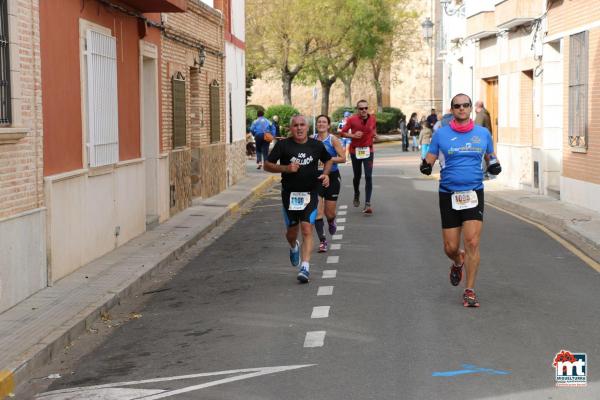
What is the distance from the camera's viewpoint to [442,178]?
10.4 meters

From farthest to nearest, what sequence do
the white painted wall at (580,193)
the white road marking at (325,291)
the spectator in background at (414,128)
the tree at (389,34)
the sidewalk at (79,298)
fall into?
the tree at (389,34)
the spectator in background at (414,128)
the white painted wall at (580,193)
the white road marking at (325,291)
the sidewalk at (79,298)

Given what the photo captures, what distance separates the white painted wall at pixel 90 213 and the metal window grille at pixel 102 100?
0.31 m

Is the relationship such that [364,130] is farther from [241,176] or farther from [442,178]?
[241,176]

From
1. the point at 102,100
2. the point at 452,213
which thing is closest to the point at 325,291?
the point at 452,213

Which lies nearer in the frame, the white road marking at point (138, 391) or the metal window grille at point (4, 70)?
the white road marking at point (138, 391)

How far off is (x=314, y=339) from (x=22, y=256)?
3.54m

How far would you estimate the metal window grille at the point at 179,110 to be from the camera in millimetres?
20477

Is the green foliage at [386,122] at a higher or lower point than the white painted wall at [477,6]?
lower

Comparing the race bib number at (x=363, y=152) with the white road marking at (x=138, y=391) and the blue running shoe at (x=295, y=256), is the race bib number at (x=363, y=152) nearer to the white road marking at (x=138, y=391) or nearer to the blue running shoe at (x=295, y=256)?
the blue running shoe at (x=295, y=256)

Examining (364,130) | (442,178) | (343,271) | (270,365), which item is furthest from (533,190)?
(270,365)

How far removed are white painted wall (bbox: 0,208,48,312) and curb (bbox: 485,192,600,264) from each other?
657cm

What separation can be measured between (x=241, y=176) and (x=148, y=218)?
12.8 m

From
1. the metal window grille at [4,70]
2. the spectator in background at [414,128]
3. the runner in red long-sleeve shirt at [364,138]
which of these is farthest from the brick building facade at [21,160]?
the spectator in background at [414,128]

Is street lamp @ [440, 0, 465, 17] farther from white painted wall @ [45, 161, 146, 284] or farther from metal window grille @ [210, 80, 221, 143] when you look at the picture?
white painted wall @ [45, 161, 146, 284]
